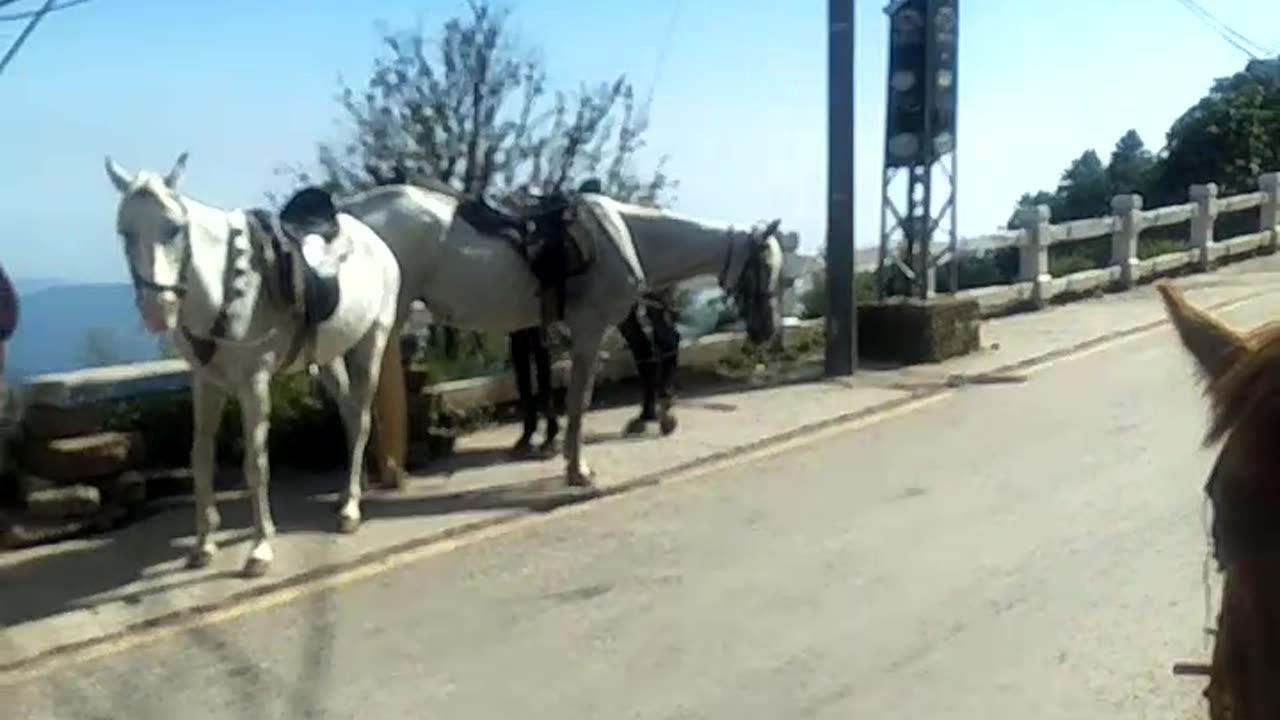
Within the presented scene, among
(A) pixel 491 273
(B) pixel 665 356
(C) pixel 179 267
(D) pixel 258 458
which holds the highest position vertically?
(C) pixel 179 267

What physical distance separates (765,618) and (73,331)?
5705 mm

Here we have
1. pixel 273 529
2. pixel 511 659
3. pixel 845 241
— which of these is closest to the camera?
pixel 511 659

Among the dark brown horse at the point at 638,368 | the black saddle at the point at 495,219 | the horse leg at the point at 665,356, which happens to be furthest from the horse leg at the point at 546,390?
the black saddle at the point at 495,219

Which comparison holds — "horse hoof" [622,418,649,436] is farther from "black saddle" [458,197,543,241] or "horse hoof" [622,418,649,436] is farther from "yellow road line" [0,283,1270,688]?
"black saddle" [458,197,543,241]

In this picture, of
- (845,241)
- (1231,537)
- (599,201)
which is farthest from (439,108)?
(1231,537)

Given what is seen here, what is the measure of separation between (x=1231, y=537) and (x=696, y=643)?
205 inches

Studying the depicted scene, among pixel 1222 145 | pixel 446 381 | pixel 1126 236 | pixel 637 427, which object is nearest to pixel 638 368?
pixel 637 427

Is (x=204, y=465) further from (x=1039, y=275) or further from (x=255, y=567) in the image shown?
(x=1039, y=275)

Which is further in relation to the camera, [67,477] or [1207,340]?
[67,477]

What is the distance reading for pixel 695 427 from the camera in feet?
41.2

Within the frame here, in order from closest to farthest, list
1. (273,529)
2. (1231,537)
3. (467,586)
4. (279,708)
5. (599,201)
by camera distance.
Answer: (1231,537) → (279,708) → (467,586) → (273,529) → (599,201)

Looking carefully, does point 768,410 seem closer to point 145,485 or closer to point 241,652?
point 145,485

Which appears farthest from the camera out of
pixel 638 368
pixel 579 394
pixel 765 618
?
pixel 638 368

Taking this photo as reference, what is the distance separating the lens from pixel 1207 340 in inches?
96.7
